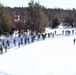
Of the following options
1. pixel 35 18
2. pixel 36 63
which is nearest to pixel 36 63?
pixel 36 63

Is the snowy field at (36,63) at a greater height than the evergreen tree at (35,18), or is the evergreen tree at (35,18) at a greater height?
the evergreen tree at (35,18)

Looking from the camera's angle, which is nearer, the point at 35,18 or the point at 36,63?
the point at 36,63

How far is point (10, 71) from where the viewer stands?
690 inches

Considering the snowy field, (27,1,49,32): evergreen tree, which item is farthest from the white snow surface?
(27,1,49,32): evergreen tree

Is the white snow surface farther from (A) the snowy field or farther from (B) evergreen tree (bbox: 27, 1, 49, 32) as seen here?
(B) evergreen tree (bbox: 27, 1, 49, 32)

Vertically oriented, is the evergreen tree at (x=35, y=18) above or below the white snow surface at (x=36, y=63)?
above

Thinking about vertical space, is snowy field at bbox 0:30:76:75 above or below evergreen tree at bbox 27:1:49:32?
below

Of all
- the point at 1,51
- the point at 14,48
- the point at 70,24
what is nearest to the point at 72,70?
the point at 1,51

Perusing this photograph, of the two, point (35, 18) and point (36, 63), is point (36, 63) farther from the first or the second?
point (35, 18)

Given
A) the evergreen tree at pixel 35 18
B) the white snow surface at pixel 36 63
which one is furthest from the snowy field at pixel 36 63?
the evergreen tree at pixel 35 18

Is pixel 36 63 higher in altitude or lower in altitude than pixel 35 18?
lower

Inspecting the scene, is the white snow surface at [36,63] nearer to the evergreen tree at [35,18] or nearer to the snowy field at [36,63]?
the snowy field at [36,63]

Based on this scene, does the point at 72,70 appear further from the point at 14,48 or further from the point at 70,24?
the point at 70,24

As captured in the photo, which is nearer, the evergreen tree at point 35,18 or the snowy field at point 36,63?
the snowy field at point 36,63
